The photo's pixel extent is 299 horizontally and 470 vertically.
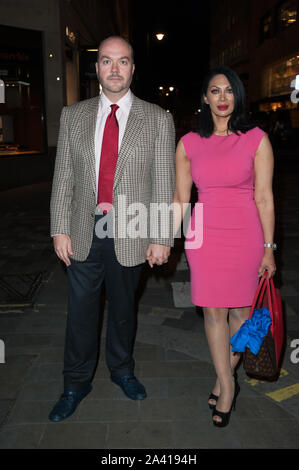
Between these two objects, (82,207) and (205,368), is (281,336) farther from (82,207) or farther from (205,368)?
(82,207)

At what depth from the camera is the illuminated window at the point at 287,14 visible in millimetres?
35350

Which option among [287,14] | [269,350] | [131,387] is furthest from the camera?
[287,14]

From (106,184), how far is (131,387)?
1455 millimetres

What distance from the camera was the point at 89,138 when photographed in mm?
2760

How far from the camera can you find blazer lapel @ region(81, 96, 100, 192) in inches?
108

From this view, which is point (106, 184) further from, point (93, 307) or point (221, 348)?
point (221, 348)

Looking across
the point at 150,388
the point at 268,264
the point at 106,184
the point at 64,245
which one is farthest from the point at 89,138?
the point at 150,388

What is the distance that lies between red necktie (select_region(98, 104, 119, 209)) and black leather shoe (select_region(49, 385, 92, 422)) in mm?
1375

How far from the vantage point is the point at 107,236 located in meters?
2.89

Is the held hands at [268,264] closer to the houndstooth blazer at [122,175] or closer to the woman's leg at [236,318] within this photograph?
the woman's leg at [236,318]

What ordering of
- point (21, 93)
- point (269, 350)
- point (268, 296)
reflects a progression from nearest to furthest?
point (269, 350) → point (268, 296) → point (21, 93)

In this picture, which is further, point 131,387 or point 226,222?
point 131,387

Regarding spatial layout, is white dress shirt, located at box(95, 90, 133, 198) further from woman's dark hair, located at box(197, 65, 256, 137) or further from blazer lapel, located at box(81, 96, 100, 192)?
woman's dark hair, located at box(197, 65, 256, 137)

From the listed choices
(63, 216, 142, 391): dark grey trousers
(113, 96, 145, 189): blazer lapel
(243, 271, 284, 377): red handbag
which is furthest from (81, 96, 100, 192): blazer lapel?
(243, 271, 284, 377): red handbag
